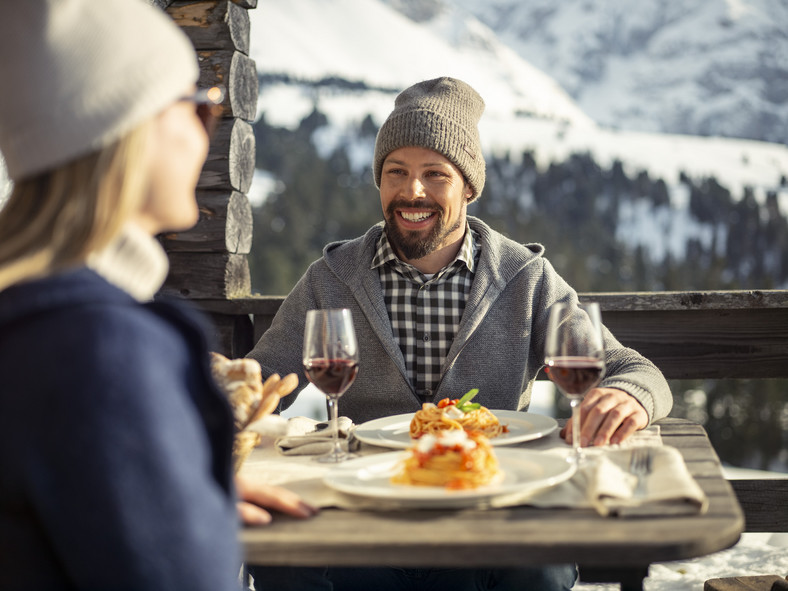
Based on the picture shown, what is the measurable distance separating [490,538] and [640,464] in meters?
0.43

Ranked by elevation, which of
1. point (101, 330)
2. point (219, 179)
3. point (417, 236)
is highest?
point (219, 179)

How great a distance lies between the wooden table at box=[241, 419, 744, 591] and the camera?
102cm

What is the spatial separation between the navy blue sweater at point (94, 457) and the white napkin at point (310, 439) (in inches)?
25.8

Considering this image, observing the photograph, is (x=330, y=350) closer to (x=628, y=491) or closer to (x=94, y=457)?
(x=628, y=491)

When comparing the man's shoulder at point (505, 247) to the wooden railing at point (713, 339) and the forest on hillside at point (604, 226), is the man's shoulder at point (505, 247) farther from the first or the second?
the forest on hillside at point (604, 226)

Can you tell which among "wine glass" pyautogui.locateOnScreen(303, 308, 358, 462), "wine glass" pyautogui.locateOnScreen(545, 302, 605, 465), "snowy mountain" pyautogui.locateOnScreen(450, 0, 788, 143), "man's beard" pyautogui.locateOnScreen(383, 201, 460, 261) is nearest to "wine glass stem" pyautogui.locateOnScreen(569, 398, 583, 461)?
"wine glass" pyautogui.locateOnScreen(545, 302, 605, 465)

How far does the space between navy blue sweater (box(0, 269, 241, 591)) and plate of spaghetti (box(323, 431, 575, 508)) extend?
38 cm

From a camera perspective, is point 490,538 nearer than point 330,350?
Yes

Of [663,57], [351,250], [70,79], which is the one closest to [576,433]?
[70,79]

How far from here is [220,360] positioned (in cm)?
148

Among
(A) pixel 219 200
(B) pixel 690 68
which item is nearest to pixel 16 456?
(A) pixel 219 200

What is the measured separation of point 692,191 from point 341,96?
5983 millimetres

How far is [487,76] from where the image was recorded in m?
33.9

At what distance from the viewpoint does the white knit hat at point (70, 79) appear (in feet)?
2.92
